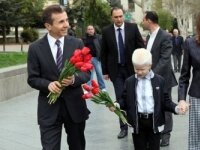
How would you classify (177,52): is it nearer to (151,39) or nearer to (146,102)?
(151,39)

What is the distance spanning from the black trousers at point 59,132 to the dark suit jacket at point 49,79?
0.06 metres

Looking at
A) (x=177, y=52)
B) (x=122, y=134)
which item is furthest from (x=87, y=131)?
(x=177, y=52)

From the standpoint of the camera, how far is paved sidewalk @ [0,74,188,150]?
765 centimetres

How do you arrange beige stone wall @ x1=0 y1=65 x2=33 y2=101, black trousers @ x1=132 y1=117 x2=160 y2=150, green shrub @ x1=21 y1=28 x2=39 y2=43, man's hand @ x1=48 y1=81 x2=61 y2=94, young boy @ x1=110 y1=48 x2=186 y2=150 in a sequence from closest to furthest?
1. man's hand @ x1=48 y1=81 x2=61 y2=94
2. young boy @ x1=110 y1=48 x2=186 y2=150
3. black trousers @ x1=132 y1=117 x2=160 y2=150
4. beige stone wall @ x1=0 y1=65 x2=33 y2=101
5. green shrub @ x1=21 y1=28 x2=39 y2=43

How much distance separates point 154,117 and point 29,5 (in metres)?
44.4

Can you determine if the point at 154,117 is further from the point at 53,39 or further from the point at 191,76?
the point at 53,39

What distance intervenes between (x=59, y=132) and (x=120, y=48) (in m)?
3.07

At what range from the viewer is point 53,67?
4992 mm

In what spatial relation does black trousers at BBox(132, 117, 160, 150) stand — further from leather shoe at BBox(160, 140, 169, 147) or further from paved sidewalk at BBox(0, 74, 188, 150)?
Answer: leather shoe at BBox(160, 140, 169, 147)

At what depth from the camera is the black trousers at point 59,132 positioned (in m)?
5.04

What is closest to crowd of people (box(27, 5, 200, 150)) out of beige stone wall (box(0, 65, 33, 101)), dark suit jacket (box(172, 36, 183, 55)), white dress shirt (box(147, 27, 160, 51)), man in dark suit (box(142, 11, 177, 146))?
man in dark suit (box(142, 11, 177, 146))

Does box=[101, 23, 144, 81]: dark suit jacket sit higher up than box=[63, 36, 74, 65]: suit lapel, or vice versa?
box=[63, 36, 74, 65]: suit lapel

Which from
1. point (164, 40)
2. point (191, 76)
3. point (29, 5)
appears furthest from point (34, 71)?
point (29, 5)

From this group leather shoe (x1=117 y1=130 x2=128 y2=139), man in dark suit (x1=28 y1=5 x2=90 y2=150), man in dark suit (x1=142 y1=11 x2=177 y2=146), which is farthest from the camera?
leather shoe (x1=117 y1=130 x2=128 y2=139)
